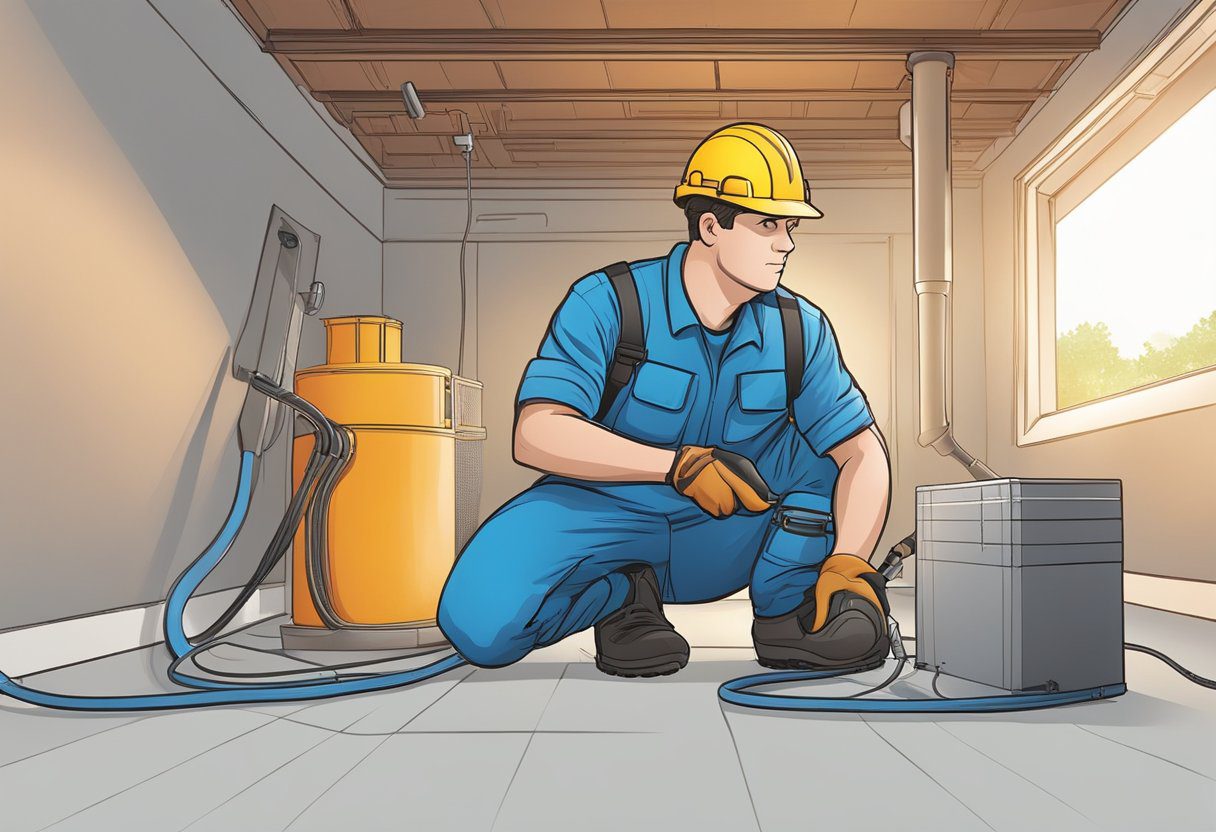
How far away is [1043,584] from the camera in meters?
1.42

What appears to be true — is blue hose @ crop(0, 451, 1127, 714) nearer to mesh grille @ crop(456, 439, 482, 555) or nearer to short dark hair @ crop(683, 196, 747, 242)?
mesh grille @ crop(456, 439, 482, 555)

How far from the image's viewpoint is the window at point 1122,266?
8.76 ft

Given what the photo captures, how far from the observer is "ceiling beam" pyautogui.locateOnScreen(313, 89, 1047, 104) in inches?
139

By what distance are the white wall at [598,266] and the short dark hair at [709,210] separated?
2.58m

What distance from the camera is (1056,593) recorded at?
143cm

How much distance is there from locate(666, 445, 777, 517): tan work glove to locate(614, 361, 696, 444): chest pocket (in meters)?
0.31

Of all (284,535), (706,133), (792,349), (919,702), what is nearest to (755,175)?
(792,349)

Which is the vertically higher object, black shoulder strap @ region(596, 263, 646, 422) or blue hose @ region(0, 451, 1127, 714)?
black shoulder strap @ region(596, 263, 646, 422)

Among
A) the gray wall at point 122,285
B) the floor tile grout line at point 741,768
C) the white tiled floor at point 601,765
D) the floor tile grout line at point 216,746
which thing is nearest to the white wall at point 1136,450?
the white tiled floor at point 601,765

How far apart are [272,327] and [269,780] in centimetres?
189

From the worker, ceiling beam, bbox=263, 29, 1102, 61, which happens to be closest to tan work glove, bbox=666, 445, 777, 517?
the worker

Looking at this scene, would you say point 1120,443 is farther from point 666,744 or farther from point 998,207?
point 666,744

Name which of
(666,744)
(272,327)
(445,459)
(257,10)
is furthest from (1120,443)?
(257,10)

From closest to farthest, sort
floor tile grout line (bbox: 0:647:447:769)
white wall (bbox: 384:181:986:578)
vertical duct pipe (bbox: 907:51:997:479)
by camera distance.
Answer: floor tile grout line (bbox: 0:647:447:769), vertical duct pipe (bbox: 907:51:997:479), white wall (bbox: 384:181:986:578)
